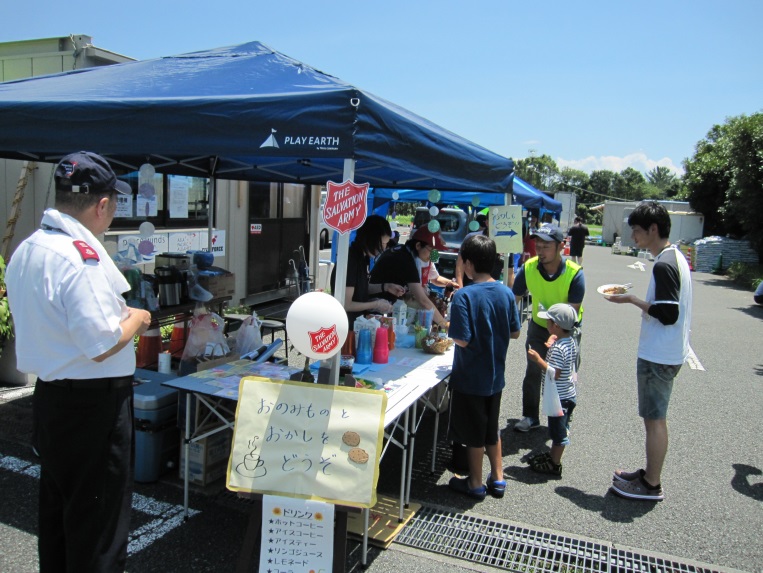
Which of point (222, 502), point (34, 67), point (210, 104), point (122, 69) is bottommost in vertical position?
point (222, 502)

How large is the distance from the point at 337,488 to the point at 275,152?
64.8 inches

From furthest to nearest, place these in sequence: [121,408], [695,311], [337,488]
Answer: [695,311] → [337,488] → [121,408]

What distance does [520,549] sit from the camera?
3.42m

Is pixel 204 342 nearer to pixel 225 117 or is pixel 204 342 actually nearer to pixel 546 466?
pixel 225 117

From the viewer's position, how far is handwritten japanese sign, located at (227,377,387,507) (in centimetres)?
256

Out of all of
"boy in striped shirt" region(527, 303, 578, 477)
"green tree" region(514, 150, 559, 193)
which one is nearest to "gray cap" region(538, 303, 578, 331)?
"boy in striped shirt" region(527, 303, 578, 477)

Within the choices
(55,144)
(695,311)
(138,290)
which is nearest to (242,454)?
(55,144)

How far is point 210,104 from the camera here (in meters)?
3.07

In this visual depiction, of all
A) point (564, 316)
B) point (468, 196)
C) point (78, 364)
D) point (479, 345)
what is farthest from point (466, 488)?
point (468, 196)

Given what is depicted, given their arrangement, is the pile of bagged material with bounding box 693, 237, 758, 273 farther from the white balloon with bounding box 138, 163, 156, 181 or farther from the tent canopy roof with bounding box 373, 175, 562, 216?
the white balloon with bounding box 138, 163, 156, 181

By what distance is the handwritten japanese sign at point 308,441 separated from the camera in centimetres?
256

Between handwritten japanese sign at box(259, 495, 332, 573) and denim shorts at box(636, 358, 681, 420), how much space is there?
7.93 ft

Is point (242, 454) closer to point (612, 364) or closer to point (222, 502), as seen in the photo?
point (222, 502)

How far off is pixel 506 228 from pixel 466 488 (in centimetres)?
291
